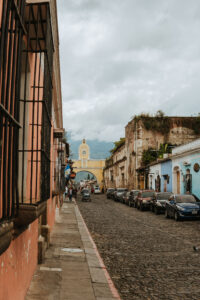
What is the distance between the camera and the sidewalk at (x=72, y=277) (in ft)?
17.4

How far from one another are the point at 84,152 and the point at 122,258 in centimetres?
8991

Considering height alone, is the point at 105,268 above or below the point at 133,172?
below

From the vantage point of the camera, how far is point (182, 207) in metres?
17.2

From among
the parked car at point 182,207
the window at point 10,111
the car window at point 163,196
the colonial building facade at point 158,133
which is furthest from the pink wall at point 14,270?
the colonial building facade at point 158,133

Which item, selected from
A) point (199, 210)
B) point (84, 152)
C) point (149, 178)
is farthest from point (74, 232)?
point (84, 152)

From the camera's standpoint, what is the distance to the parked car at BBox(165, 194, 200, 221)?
17.0m

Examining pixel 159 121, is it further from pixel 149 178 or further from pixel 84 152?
pixel 84 152

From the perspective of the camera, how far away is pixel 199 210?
1728 centimetres

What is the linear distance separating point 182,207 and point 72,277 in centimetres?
1186

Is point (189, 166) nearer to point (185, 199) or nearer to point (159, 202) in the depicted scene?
point (159, 202)

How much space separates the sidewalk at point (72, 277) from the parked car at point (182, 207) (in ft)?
27.9

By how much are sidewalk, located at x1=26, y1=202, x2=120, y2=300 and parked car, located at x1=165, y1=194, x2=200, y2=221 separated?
8.51m

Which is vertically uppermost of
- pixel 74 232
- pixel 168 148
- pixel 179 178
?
pixel 168 148

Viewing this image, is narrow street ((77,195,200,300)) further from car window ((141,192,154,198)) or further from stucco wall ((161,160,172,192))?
stucco wall ((161,160,172,192))
